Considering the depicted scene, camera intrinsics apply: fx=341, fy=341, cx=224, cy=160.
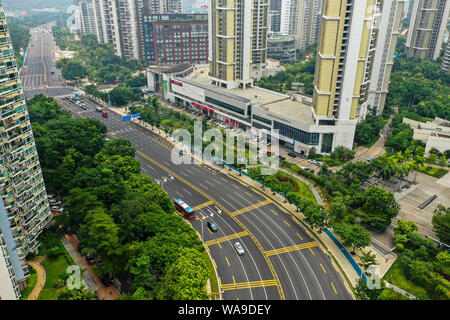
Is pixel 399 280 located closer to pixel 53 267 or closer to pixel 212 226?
pixel 212 226

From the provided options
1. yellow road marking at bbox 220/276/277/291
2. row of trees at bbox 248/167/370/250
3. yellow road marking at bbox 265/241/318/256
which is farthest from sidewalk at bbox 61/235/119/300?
row of trees at bbox 248/167/370/250

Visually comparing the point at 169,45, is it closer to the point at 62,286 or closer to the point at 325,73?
the point at 325,73

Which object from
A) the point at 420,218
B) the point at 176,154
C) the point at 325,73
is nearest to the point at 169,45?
the point at 176,154

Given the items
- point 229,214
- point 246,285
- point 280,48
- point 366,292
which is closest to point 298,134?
point 229,214

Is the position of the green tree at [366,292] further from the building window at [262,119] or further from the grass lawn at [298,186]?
the building window at [262,119]

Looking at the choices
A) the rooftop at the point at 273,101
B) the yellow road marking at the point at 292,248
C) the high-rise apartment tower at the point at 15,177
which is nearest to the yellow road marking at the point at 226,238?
the yellow road marking at the point at 292,248

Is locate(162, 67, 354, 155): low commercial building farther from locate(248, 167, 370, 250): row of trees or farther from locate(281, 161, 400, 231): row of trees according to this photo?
locate(248, 167, 370, 250): row of trees
